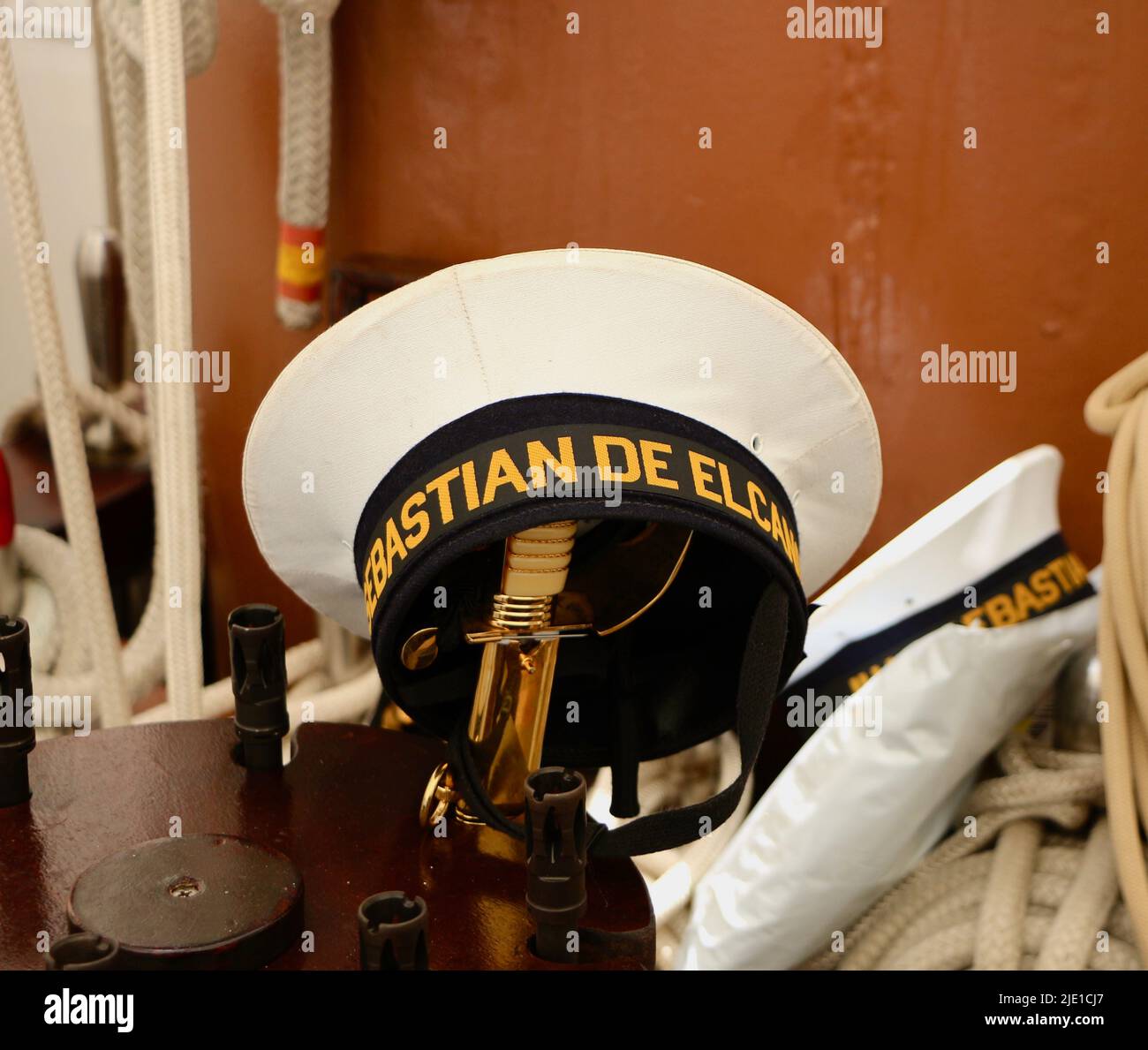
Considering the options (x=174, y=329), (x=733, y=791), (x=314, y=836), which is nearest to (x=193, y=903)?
(x=314, y=836)

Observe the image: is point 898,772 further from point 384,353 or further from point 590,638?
point 384,353

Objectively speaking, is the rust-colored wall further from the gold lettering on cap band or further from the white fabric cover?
the gold lettering on cap band

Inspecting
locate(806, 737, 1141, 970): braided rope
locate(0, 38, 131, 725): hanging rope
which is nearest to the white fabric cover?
locate(806, 737, 1141, 970): braided rope

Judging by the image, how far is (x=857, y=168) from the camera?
0.86 meters

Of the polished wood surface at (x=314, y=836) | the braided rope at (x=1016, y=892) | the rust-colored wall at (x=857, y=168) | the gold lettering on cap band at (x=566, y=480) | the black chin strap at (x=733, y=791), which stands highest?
the rust-colored wall at (x=857, y=168)

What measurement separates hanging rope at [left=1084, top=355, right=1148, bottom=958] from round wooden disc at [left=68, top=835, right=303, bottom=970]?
43cm

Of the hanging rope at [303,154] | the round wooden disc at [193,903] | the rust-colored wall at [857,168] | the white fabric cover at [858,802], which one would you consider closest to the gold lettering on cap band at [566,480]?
the round wooden disc at [193,903]

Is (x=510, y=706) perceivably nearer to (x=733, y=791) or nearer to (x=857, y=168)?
(x=733, y=791)

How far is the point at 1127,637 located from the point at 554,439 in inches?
14.7

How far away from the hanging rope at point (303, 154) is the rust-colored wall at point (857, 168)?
0.06 meters

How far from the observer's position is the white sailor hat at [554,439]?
0.52m

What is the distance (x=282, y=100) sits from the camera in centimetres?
105

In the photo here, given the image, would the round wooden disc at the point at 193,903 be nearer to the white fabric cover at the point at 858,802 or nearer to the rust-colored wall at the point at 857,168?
the white fabric cover at the point at 858,802
